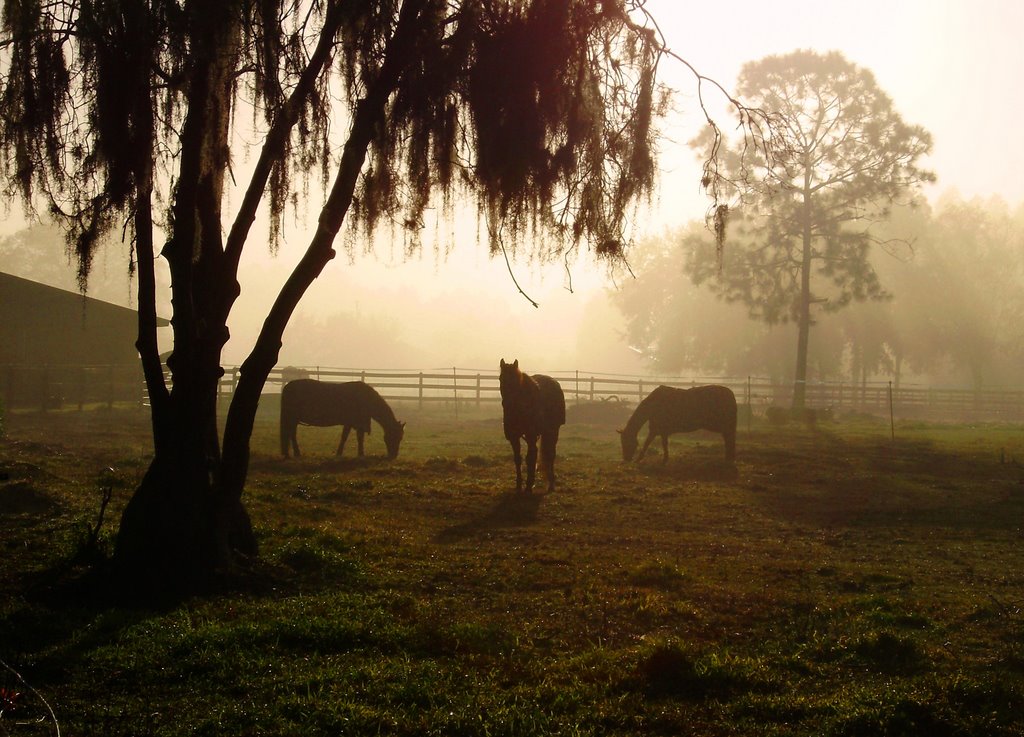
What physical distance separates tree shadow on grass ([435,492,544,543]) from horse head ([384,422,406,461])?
5.21 metres

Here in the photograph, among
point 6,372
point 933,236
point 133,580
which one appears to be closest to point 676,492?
point 133,580

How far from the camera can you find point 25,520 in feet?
27.3

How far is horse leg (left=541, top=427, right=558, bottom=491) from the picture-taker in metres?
12.6

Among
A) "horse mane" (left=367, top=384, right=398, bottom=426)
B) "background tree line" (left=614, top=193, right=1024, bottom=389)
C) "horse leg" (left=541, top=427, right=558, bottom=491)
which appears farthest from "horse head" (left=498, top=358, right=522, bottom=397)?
"background tree line" (left=614, top=193, right=1024, bottom=389)

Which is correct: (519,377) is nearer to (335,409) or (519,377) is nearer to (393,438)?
(393,438)

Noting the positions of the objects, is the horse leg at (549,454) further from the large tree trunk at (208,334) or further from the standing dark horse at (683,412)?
the large tree trunk at (208,334)

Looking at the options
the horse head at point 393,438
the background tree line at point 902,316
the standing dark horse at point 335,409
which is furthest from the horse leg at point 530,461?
the background tree line at point 902,316

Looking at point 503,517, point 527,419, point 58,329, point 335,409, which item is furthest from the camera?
point 58,329

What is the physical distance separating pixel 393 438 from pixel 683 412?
5.65 m

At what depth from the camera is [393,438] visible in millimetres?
16922

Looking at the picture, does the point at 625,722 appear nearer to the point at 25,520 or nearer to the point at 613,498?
the point at 25,520

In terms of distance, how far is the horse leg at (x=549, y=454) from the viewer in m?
12.6

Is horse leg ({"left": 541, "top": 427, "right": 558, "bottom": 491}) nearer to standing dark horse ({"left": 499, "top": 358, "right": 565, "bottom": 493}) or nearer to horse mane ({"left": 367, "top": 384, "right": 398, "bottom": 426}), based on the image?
standing dark horse ({"left": 499, "top": 358, "right": 565, "bottom": 493})

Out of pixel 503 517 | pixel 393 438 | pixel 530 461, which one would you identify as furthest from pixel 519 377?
pixel 393 438
